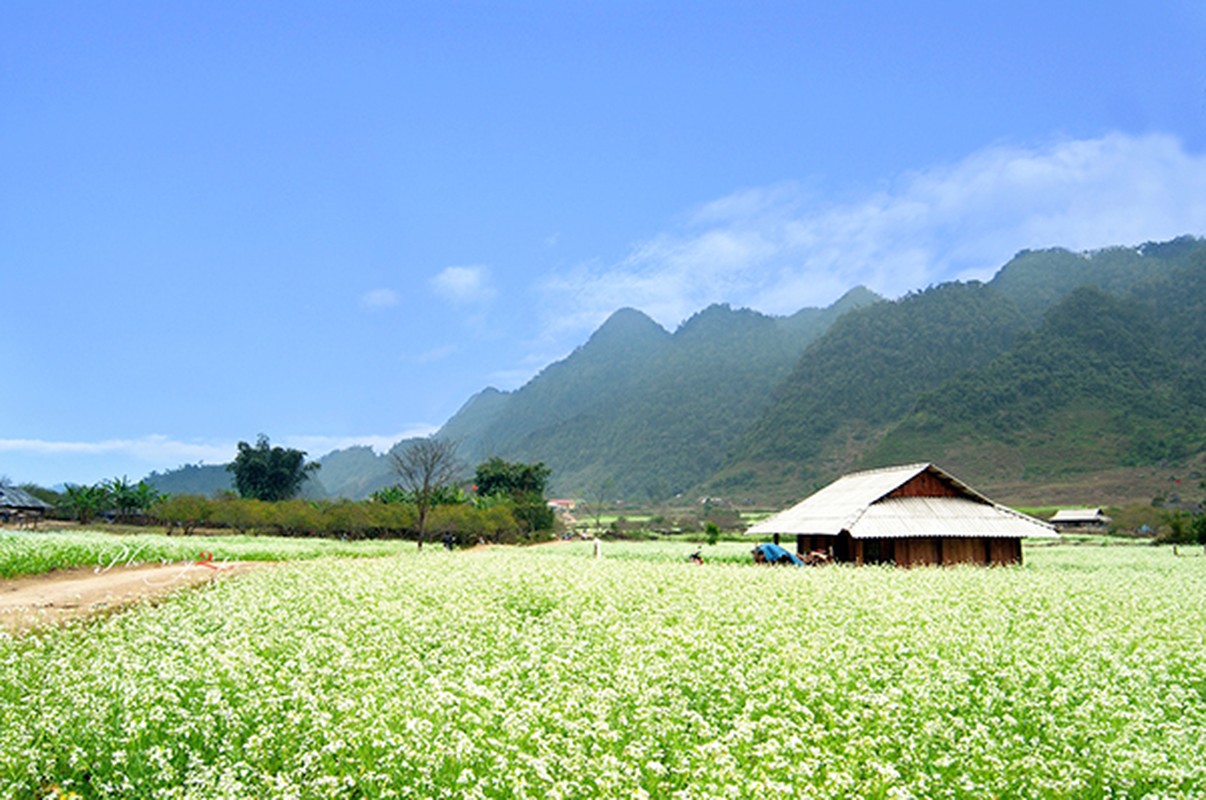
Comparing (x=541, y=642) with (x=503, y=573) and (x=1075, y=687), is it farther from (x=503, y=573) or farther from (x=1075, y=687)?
(x=503, y=573)

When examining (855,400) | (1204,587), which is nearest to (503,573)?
(1204,587)

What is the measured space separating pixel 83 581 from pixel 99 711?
20374 millimetres

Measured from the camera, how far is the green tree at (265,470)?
9244cm

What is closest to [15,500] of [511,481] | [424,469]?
[424,469]

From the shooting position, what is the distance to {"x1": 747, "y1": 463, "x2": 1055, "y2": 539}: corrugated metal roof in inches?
1342

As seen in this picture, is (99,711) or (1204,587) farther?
(1204,587)

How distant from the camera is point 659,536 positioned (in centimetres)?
7662

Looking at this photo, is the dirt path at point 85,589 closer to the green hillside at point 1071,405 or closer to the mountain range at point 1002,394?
the mountain range at point 1002,394

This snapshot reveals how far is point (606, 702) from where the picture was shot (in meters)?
7.76

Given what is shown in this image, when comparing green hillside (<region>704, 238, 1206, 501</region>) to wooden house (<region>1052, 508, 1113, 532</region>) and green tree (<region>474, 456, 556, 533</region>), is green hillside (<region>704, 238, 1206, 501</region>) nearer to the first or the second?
wooden house (<region>1052, 508, 1113, 532</region>)

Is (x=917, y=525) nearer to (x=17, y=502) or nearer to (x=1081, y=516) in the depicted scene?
(x=1081, y=516)

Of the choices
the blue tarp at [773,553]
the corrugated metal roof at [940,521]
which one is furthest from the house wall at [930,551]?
the blue tarp at [773,553]

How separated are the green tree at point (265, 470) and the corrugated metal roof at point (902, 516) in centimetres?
6936

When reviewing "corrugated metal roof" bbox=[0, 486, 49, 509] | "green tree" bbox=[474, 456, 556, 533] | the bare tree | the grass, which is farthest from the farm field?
"green tree" bbox=[474, 456, 556, 533]
